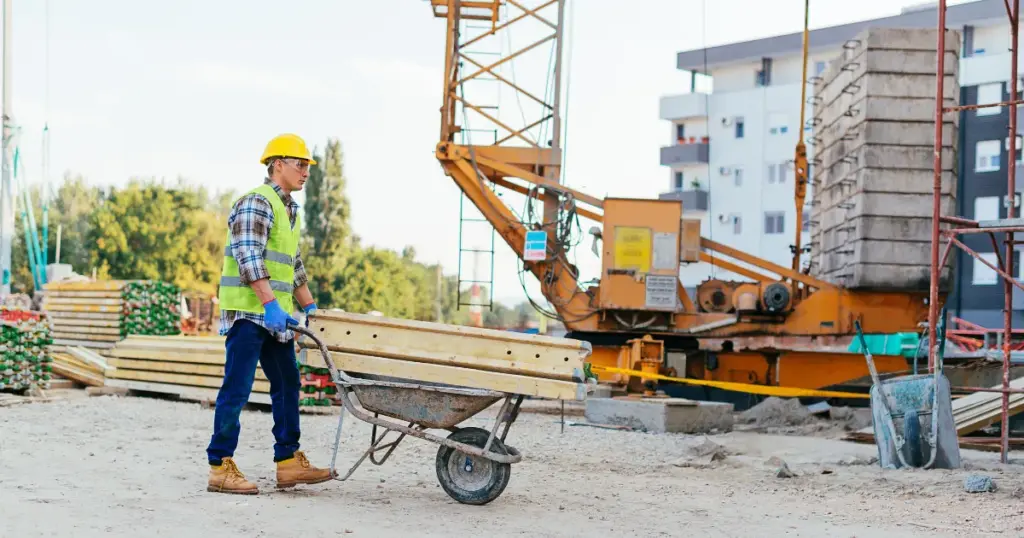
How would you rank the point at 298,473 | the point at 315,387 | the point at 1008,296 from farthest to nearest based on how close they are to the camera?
the point at 315,387 < the point at 1008,296 < the point at 298,473

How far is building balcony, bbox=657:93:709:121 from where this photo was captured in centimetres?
5938

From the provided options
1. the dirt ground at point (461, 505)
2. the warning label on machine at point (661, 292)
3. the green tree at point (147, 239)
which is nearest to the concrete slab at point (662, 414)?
the dirt ground at point (461, 505)

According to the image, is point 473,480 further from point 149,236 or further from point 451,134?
point 149,236

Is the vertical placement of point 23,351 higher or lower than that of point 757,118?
lower

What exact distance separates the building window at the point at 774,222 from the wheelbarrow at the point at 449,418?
5050 centimetres

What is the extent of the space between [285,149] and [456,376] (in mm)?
1725

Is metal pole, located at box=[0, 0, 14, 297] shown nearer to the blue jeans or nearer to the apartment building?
the blue jeans

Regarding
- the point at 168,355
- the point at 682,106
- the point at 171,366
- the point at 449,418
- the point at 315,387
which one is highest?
the point at 682,106

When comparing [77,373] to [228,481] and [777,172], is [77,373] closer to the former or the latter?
[228,481]

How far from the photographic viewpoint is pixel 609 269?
17938mm

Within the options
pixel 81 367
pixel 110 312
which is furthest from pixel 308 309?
pixel 110 312

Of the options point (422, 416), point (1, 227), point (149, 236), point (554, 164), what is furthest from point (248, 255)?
point (149, 236)

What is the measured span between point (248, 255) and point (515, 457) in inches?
76.7

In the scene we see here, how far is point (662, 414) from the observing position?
14.7 metres
